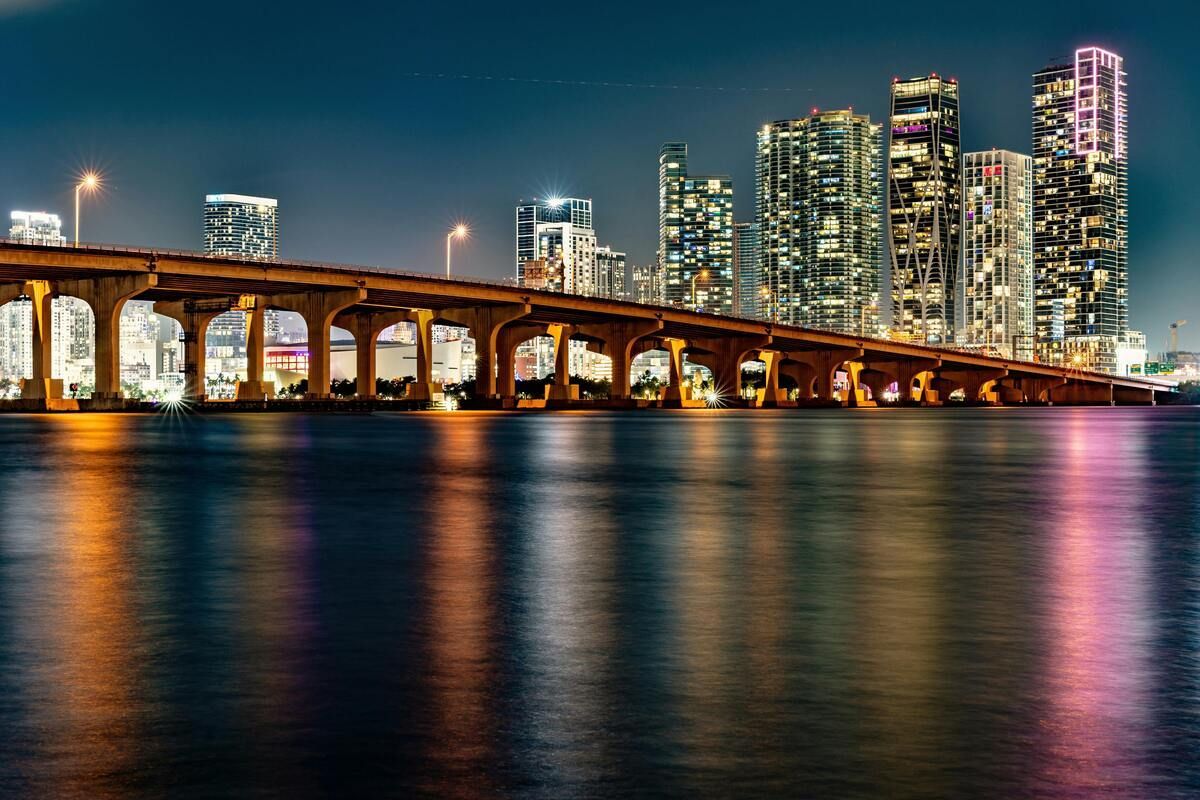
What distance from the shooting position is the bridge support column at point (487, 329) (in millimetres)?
151000

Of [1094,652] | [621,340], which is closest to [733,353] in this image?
[621,340]

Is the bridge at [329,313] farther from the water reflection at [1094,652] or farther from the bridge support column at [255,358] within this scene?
the water reflection at [1094,652]

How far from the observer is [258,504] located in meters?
25.7

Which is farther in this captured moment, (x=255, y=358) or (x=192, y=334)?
(x=192, y=334)

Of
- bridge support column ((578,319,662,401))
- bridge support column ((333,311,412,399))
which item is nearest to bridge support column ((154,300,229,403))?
bridge support column ((333,311,412,399))

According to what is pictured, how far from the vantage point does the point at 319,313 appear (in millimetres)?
134875

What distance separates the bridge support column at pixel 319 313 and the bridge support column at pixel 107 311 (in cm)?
1946

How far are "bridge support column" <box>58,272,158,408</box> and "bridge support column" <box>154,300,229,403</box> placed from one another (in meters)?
19.1

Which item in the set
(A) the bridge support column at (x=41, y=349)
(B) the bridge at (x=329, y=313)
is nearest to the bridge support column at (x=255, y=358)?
(B) the bridge at (x=329, y=313)

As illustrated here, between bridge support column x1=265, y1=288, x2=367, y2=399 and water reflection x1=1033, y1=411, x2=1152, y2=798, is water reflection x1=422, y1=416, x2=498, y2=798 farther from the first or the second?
bridge support column x1=265, y1=288, x2=367, y2=399

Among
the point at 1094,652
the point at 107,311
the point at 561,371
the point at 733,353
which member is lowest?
the point at 1094,652

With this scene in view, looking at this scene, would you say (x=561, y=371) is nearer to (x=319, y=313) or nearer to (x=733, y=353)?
(x=733, y=353)

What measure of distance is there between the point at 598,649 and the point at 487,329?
143559 mm

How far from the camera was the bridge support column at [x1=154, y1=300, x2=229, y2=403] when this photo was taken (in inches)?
5531
